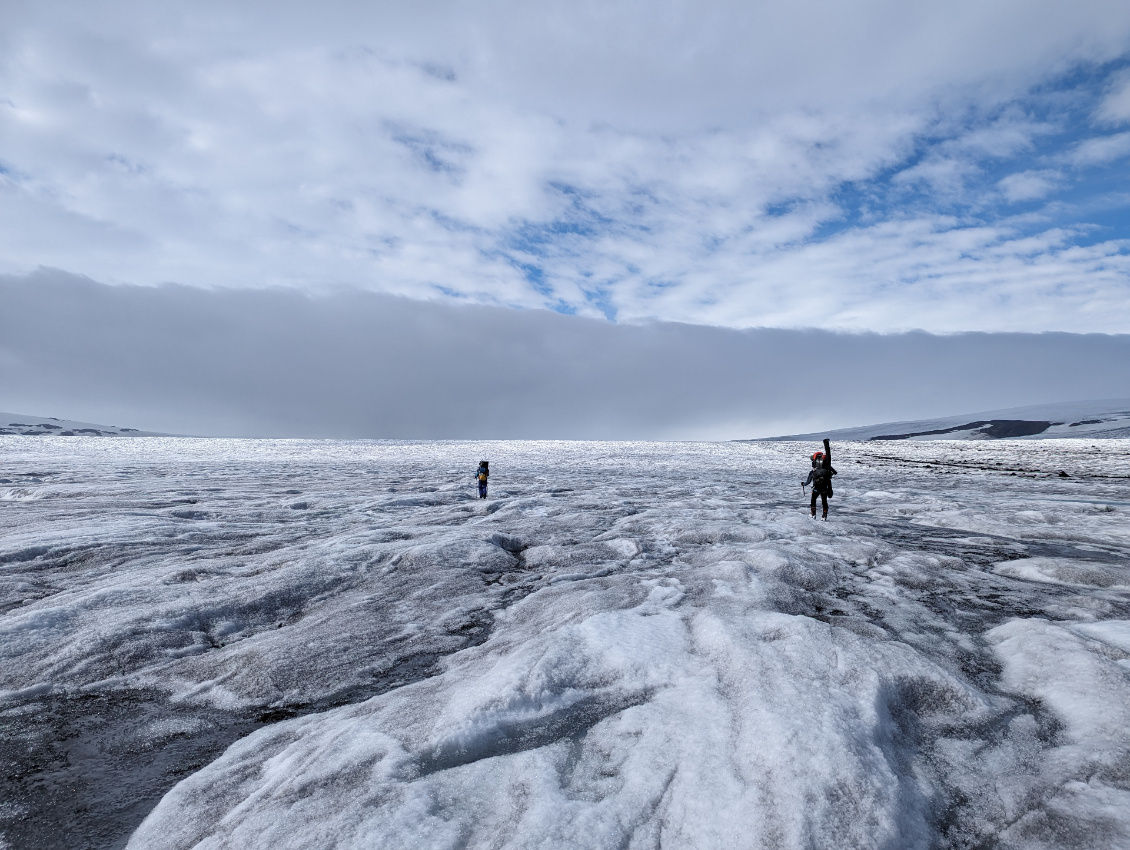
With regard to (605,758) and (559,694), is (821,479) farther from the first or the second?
(605,758)

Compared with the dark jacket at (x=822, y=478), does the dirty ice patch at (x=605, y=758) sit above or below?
below

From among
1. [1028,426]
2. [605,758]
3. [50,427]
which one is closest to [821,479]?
[605,758]

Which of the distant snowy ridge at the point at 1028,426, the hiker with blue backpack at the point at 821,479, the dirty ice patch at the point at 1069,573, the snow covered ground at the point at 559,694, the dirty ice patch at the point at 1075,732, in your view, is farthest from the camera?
the distant snowy ridge at the point at 1028,426

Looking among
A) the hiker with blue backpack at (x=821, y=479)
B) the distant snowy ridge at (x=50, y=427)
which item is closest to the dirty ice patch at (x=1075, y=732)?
the hiker with blue backpack at (x=821, y=479)

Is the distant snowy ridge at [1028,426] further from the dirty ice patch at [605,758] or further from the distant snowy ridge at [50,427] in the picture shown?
the distant snowy ridge at [50,427]

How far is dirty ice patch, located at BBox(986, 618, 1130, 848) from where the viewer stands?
2.46m

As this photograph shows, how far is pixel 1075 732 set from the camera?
3.20 m

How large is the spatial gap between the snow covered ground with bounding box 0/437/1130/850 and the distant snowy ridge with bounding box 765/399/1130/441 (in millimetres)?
62600

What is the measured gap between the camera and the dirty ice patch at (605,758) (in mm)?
2477

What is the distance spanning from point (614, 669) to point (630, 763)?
3.53 feet

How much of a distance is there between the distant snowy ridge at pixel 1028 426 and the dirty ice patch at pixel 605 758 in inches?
2554

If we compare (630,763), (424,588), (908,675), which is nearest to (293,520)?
(424,588)

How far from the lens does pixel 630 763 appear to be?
2.94 meters

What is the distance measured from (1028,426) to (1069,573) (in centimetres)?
8102
